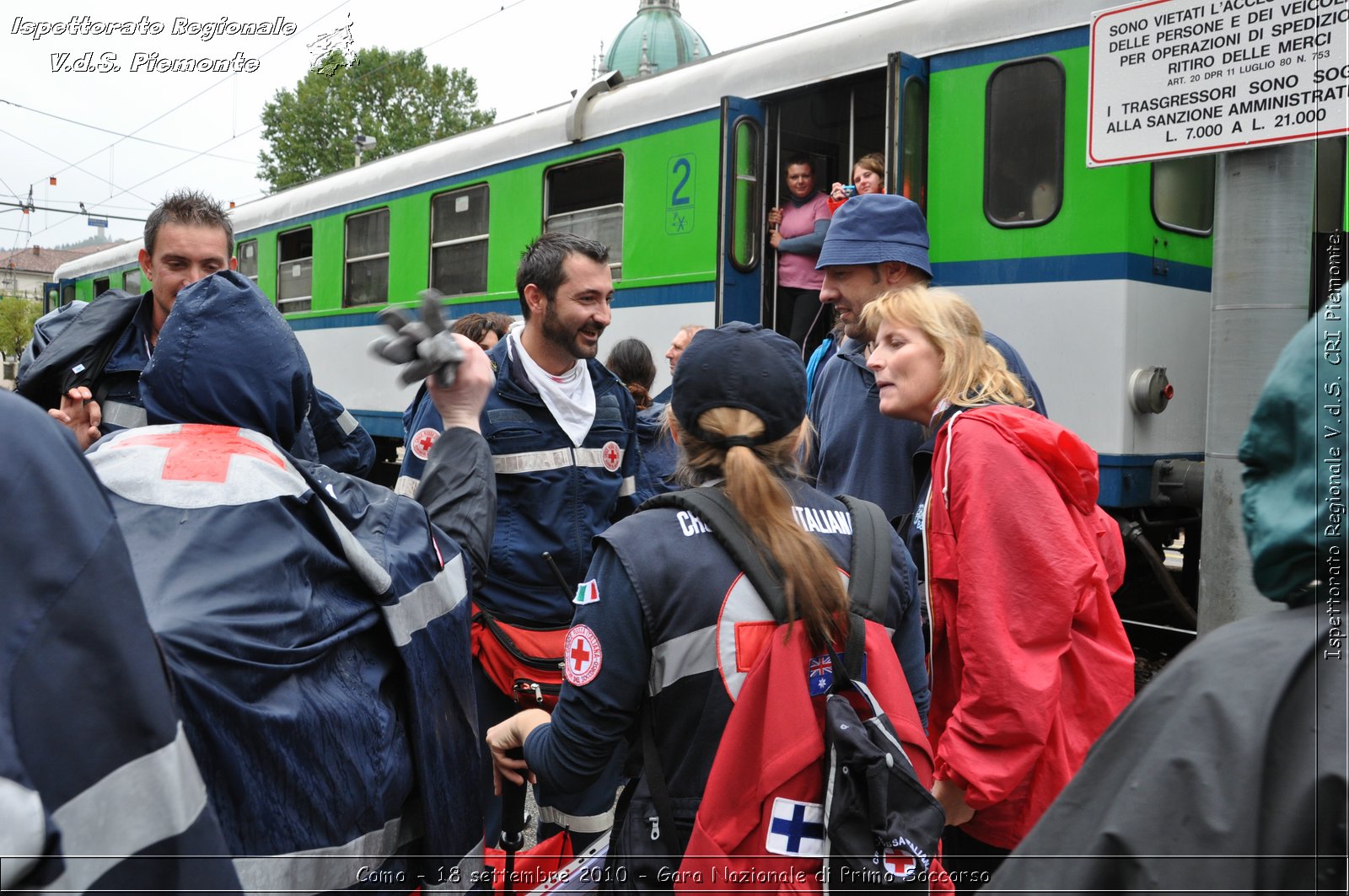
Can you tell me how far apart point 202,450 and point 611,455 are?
68.0 inches

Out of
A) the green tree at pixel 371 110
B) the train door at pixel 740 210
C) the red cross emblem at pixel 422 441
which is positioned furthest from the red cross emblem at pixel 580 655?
the green tree at pixel 371 110

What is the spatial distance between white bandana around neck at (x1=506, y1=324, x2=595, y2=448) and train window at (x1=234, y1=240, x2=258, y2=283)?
10194 millimetres

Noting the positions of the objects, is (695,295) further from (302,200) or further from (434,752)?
(302,200)

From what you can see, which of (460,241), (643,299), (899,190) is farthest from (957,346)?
(460,241)

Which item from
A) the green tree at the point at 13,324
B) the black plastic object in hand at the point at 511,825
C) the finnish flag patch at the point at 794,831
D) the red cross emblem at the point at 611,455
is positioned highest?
the green tree at the point at 13,324

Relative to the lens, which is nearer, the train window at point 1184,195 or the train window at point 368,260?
the train window at point 1184,195

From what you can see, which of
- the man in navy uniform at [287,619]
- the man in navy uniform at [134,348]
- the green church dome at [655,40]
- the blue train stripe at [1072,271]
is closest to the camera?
the man in navy uniform at [287,619]

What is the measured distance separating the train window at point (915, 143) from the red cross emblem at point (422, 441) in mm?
3283

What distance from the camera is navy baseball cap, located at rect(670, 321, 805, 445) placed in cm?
182

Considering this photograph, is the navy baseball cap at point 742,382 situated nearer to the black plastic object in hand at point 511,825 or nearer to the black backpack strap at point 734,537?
the black backpack strap at point 734,537

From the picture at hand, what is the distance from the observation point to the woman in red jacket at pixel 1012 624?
197cm

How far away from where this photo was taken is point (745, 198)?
6.45m

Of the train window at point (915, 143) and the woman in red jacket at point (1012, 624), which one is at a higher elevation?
the train window at point (915, 143)

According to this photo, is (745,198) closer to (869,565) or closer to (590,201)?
(590,201)
